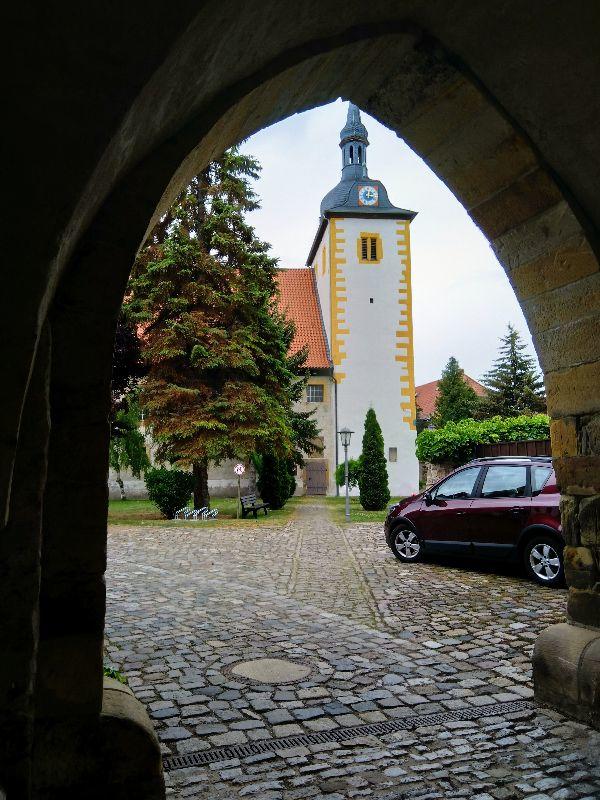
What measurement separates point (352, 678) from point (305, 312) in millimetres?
33926

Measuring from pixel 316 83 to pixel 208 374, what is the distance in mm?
17486

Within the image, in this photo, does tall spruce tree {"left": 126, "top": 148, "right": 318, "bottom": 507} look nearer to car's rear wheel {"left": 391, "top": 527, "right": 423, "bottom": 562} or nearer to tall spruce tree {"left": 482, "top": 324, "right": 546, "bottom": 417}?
car's rear wheel {"left": 391, "top": 527, "right": 423, "bottom": 562}

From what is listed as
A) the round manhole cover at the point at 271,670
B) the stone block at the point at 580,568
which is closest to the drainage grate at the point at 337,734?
the stone block at the point at 580,568

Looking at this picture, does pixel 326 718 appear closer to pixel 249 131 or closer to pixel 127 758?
pixel 127 758

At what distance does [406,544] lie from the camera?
428 inches

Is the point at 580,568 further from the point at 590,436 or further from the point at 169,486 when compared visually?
the point at 169,486

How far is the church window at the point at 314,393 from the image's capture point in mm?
34281

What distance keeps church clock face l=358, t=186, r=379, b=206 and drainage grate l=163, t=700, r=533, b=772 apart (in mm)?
33648

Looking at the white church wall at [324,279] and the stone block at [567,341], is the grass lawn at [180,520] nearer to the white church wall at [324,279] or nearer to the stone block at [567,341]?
the stone block at [567,341]

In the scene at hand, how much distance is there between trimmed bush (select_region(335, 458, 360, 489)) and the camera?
1024 inches

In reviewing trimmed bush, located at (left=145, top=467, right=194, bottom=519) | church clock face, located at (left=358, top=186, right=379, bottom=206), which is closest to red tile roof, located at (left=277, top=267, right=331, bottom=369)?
church clock face, located at (left=358, top=186, right=379, bottom=206)

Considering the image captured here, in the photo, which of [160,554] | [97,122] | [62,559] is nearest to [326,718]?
[62,559]

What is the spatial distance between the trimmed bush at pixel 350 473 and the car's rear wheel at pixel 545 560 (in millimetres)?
16339

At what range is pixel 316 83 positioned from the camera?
128 inches
